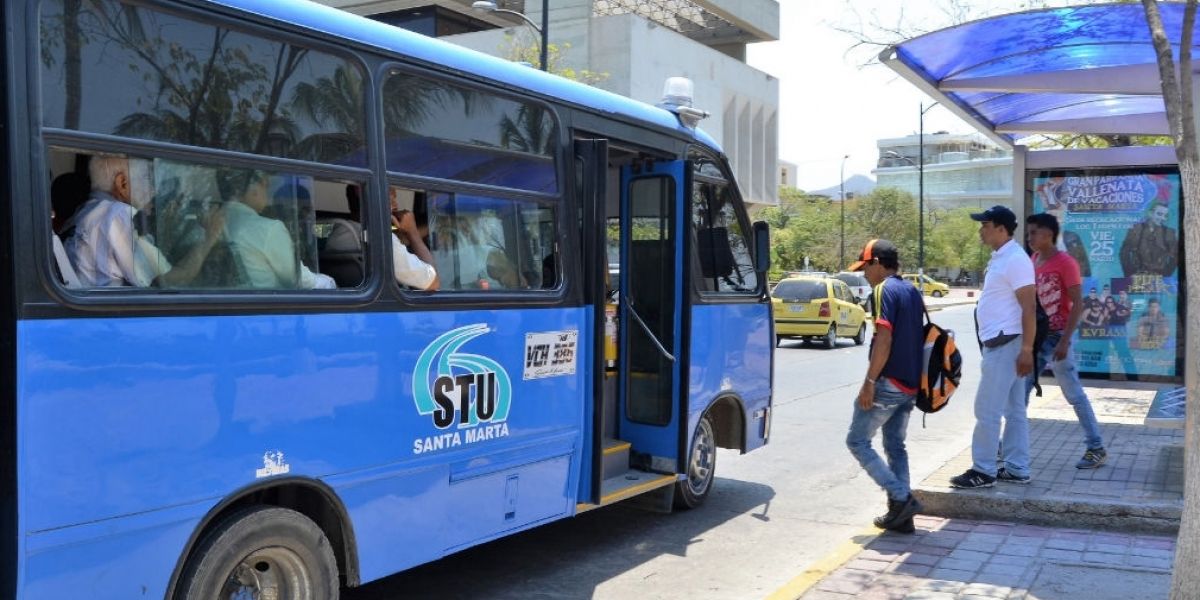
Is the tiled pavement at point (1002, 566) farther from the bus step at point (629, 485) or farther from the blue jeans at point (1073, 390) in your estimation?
the blue jeans at point (1073, 390)

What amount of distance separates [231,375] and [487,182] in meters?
1.86

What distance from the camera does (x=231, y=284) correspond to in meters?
4.24

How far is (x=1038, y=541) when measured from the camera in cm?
659

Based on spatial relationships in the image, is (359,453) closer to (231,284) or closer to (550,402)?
(231,284)

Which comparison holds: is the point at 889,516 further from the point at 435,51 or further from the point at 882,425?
the point at 435,51

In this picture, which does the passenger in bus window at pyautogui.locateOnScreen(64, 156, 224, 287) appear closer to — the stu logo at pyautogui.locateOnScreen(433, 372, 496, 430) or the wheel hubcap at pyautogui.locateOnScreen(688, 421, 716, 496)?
the stu logo at pyautogui.locateOnScreen(433, 372, 496, 430)

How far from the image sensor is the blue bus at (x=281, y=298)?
3609 millimetres

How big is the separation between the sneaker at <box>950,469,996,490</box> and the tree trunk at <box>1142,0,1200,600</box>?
2.61m

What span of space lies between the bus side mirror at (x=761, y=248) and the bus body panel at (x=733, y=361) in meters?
0.30

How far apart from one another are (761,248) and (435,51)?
3.78 metres

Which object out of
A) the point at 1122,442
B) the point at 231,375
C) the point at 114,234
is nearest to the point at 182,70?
the point at 114,234

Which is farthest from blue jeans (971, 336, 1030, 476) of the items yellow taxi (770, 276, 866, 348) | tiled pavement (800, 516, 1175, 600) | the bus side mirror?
yellow taxi (770, 276, 866, 348)

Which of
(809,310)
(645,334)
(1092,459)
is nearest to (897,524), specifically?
(645,334)

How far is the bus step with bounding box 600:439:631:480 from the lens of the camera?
23.1 feet
